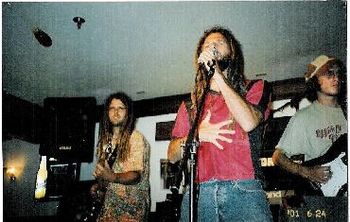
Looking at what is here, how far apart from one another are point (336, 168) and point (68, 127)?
3.99 ft

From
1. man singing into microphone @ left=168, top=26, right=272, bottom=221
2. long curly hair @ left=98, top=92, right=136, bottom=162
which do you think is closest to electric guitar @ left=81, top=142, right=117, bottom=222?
long curly hair @ left=98, top=92, right=136, bottom=162

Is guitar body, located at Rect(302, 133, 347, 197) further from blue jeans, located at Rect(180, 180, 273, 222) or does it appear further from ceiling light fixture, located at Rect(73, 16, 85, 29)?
ceiling light fixture, located at Rect(73, 16, 85, 29)

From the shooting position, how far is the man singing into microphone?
116cm

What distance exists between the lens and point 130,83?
1923 millimetres

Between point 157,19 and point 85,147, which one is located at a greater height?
point 157,19

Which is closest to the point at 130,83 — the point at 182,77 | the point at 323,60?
the point at 182,77

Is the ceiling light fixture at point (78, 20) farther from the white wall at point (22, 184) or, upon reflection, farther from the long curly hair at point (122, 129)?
the white wall at point (22, 184)

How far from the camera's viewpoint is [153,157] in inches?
70.7

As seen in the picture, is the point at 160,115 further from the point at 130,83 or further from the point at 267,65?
the point at 267,65

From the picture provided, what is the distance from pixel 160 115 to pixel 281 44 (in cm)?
73

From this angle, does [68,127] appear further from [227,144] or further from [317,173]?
[317,173]

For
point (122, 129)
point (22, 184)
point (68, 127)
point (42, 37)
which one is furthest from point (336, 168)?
point (42, 37)

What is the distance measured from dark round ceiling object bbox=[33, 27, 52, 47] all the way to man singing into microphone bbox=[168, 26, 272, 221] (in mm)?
896

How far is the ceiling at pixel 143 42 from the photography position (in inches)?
64.4
